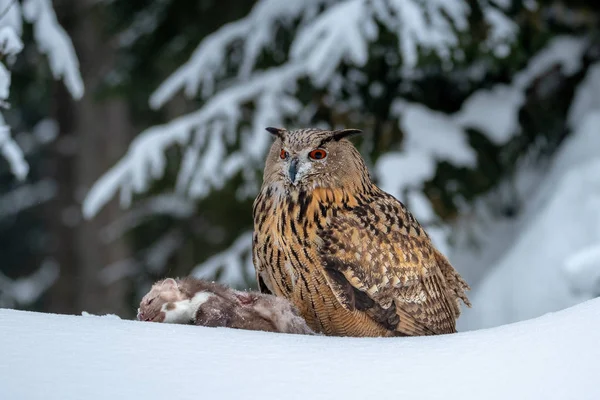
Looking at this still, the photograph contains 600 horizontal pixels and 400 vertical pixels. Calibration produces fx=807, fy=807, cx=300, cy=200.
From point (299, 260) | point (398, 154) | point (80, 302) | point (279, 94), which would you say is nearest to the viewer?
point (299, 260)

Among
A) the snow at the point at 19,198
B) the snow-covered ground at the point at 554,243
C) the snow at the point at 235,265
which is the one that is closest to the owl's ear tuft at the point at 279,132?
the snow-covered ground at the point at 554,243

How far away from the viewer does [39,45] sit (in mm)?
4328

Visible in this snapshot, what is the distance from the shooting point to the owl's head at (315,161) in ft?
10.6

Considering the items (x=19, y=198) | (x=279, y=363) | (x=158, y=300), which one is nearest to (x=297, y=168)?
(x=158, y=300)

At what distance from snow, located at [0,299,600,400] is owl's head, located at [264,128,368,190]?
1.06 meters

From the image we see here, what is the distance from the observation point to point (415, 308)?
3.22 metres

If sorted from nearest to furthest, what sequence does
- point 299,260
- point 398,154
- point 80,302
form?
1. point 299,260
2. point 398,154
3. point 80,302

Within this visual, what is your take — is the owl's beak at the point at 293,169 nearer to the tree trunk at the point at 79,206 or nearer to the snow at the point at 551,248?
the snow at the point at 551,248

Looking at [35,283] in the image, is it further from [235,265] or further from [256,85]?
[256,85]

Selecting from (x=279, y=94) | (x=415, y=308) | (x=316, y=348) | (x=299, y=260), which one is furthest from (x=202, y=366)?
(x=279, y=94)

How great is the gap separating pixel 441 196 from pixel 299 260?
113 inches

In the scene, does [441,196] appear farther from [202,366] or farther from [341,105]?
[202,366]

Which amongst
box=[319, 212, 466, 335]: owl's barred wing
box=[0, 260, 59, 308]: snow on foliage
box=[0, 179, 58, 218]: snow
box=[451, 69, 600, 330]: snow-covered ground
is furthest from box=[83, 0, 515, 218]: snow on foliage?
box=[0, 179, 58, 218]: snow

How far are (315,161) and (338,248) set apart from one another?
1.29 feet
